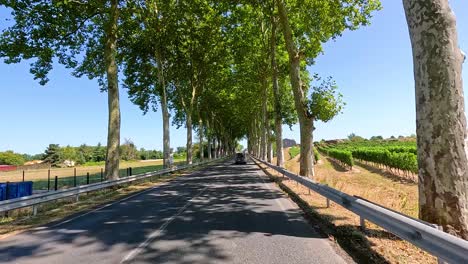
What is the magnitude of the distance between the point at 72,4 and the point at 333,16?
14.6 m

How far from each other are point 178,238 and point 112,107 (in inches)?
547

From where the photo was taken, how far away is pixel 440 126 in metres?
5.83

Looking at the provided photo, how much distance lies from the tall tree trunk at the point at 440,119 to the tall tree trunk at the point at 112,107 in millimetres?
16191

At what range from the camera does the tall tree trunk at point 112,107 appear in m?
19.4

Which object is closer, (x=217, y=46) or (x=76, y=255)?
(x=76, y=255)

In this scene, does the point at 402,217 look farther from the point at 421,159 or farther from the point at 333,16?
the point at 333,16

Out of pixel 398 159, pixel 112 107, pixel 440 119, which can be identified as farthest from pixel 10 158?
pixel 440 119

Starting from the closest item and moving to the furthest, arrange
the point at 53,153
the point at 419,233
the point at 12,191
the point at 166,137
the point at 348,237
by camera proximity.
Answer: the point at 419,233
the point at 348,237
the point at 12,191
the point at 166,137
the point at 53,153

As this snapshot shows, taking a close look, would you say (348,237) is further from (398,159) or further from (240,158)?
(240,158)

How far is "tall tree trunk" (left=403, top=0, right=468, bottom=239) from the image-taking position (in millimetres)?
5617

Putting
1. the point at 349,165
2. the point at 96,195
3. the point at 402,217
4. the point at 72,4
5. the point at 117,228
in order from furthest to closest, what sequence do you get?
the point at 349,165 < the point at 72,4 < the point at 96,195 < the point at 117,228 < the point at 402,217

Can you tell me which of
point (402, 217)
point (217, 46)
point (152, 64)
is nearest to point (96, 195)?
point (402, 217)

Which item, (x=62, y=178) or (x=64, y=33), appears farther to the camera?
(x=62, y=178)

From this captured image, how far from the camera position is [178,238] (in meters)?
7.37
